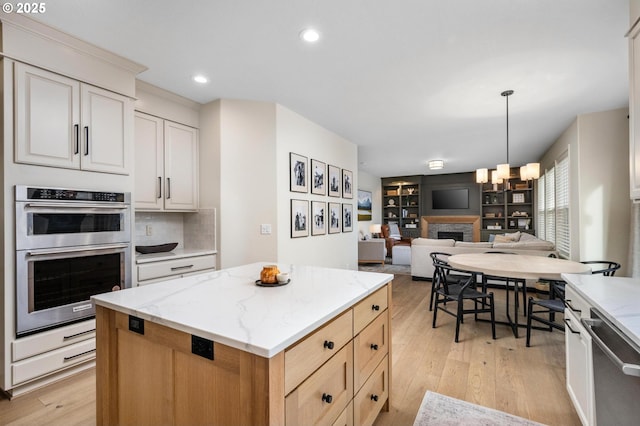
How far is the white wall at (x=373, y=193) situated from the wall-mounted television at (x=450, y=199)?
5.68 ft

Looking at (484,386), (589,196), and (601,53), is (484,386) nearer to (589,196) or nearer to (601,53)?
(601,53)

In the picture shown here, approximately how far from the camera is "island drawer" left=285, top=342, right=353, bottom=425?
3.22 feet

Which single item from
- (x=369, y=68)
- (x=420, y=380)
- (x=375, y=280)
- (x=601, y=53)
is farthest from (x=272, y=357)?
(x=601, y=53)

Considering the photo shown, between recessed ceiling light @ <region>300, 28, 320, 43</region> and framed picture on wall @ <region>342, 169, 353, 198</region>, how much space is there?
292 cm

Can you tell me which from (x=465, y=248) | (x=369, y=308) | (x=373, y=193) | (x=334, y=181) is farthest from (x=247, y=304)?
(x=373, y=193)

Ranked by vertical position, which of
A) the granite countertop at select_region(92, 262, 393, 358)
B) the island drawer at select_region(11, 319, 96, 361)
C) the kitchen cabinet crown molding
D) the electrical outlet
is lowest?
the island drawer at select_region(11, 319, 96, 361)

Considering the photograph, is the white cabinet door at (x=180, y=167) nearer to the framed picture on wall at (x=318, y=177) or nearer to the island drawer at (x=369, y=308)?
the framed picture on wall at (x=318, y=177)

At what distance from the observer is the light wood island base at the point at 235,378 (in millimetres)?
908

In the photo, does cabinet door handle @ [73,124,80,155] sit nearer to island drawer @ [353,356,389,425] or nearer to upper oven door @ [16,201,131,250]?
upper oven door @ [16,201,131,250]

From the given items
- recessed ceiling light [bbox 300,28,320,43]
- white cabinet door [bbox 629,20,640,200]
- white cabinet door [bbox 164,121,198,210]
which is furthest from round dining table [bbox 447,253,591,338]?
white cabinet door [bbox 164,121,198,210]

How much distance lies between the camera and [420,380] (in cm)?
221

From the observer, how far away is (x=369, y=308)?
156cm

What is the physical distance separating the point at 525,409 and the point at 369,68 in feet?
9.23

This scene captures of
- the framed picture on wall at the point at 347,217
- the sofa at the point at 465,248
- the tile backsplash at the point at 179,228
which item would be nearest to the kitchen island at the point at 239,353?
the tile backsplash at the point at 179,228
